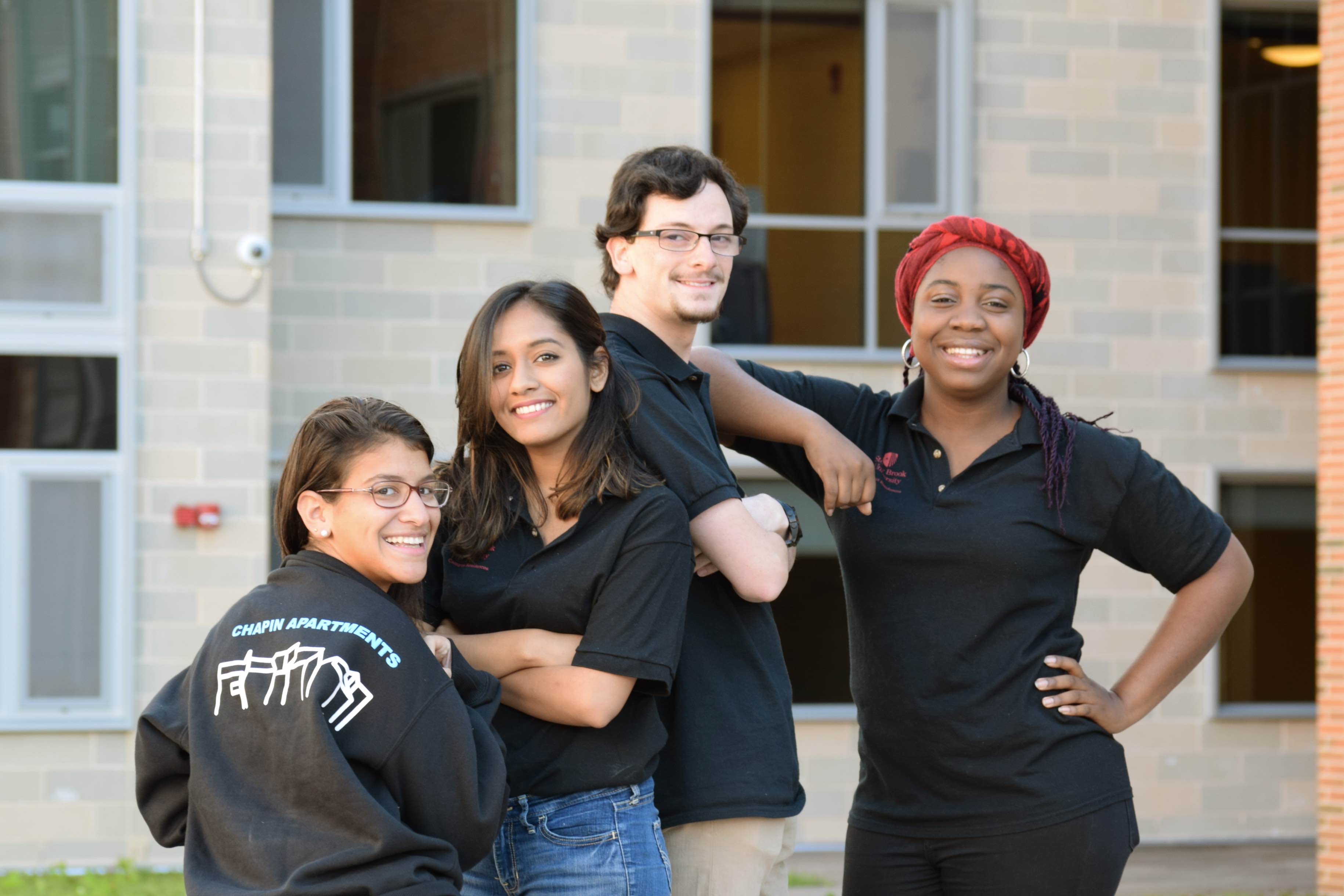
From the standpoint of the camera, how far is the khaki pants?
2.65 metres

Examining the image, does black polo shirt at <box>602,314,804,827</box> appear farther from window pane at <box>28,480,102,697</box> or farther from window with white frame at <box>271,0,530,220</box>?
window with white frame at <box>271,0,530,220</box>

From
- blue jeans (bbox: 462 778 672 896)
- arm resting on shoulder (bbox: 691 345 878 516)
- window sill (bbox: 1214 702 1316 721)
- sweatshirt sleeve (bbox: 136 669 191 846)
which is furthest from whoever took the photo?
window sill (bbox: 1214 702 1316 721)

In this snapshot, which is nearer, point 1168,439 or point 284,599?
point 284,599

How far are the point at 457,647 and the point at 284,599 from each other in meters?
0.30

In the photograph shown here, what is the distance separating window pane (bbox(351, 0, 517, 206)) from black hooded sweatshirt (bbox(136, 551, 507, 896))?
668cm

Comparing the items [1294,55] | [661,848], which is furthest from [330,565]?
[1294,55]

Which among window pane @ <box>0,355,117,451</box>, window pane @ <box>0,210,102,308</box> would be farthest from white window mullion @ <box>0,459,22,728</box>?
window pane @ <box>0,210,102,308</box>

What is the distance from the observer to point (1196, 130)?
9.52 metres

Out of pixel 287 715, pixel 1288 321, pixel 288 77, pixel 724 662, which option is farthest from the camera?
pixel 1288 321

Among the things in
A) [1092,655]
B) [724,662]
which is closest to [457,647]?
[724,662]

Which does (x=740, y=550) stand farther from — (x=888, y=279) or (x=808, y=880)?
(x=888, y=279)

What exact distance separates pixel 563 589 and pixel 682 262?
2.17 ft

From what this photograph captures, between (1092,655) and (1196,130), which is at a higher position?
(1196,130)

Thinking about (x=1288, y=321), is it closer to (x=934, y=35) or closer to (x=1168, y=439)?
(x=1168, y=439)
